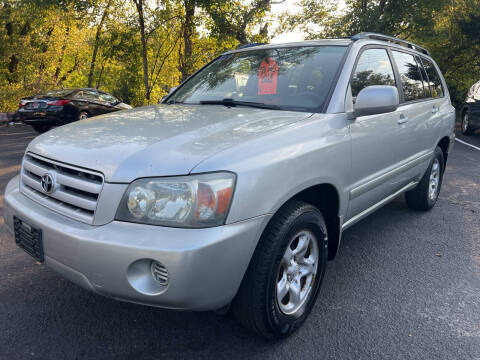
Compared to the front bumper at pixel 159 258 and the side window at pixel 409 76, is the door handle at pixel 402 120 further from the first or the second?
the front bumper at pixel 159 258

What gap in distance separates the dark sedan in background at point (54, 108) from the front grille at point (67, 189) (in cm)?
941

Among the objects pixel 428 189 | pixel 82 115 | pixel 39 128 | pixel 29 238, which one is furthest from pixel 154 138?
pixel 39 128

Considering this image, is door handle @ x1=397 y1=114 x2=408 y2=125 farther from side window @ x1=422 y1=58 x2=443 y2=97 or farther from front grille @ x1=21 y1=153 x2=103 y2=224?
front grille @ x1=21 y1=153 x2=103 y2=224

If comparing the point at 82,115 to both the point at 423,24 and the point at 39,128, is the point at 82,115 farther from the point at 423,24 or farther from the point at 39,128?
the point at 423,24

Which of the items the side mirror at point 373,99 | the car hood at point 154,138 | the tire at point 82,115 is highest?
the side mirror at point 373,99

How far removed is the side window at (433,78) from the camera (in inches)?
172

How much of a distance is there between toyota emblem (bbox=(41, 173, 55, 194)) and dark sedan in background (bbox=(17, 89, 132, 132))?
9595mm

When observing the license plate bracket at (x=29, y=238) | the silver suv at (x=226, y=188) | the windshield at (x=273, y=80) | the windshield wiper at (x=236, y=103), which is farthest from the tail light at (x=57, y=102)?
the license plate bracket at (x=29, y=238)

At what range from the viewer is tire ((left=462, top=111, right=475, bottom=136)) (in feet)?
38.5

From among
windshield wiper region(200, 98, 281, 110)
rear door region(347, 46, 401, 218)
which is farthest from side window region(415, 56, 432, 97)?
windshield wiper region(200, 98, 281, 110)

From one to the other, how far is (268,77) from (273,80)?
7cm

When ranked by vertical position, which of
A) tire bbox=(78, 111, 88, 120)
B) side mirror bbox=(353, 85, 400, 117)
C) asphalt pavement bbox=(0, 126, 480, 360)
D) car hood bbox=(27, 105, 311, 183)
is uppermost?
side mirror bbox=(353, 85, 400, 117)

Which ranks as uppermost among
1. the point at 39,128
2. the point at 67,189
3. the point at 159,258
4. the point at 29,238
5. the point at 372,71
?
the point at 372,71

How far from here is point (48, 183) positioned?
6.73 ft
